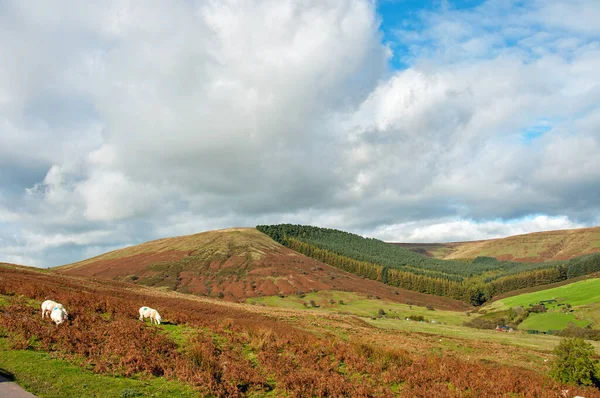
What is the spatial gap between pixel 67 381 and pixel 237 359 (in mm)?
8108

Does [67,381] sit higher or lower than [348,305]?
higher

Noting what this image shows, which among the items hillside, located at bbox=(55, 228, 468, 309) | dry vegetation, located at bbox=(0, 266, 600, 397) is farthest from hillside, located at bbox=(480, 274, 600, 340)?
dry vegetation, located at bbox=(0, 266, 600, 397)

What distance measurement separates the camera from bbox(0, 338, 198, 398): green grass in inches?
490

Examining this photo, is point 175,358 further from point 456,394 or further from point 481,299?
point 481,299

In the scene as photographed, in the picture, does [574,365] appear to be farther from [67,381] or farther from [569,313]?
[569,313]

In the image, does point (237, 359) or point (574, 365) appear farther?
point (574, 365)

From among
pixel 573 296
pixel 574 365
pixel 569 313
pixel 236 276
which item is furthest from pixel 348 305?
pixel 574 365

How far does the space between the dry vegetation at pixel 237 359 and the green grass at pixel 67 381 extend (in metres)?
0.62

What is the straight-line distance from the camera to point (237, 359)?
18953 millimetres

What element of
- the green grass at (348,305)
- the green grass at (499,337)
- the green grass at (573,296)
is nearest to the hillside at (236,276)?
the green grass at (348,305)

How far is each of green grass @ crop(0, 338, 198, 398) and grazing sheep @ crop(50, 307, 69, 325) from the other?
3582mm

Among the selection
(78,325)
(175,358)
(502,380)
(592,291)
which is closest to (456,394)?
(502,380)

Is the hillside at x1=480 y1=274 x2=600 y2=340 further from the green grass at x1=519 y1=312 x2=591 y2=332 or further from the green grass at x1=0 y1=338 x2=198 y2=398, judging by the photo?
the green grass at x1=0 y1=338 x2=198 y2=398

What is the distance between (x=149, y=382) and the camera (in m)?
14.5
